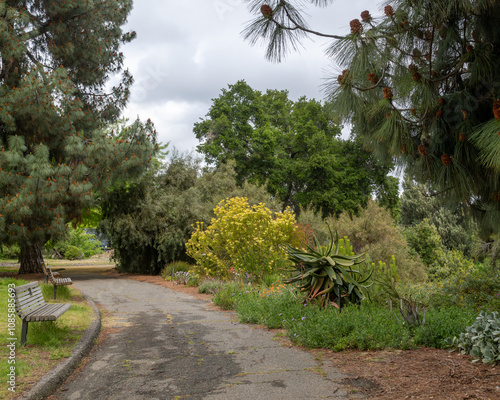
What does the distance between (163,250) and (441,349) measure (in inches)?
Answer: 605

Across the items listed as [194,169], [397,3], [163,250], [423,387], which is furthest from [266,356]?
[194,169]

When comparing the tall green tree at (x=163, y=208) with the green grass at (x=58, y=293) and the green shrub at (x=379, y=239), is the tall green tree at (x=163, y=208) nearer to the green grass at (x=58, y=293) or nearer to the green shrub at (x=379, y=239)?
the green shrub at (x=379, y=239)

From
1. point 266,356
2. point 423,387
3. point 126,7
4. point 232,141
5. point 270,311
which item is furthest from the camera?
point 232,141

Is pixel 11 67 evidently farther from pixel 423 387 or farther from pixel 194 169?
pixel 423 387

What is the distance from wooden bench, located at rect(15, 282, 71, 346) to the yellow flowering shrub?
6.13 meters

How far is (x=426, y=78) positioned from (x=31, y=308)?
552 cm

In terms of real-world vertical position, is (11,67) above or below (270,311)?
above

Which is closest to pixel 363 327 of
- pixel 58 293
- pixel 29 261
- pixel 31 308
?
pixel 31 308

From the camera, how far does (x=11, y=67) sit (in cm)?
1562

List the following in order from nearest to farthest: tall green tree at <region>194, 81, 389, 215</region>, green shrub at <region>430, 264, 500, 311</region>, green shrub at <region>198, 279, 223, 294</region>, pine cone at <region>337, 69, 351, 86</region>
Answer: pine cone at <region>337, 69, 351, 86</region>
green shrub at <region>430, 264, 500, 311</region>
green shrub at <region>198, 279, 223, 294</region>
tall green tree at <region>194, 81, 389, 215</region>

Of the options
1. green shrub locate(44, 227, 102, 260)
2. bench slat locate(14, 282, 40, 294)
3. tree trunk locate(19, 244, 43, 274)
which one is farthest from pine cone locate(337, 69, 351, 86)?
green shrub locate(44, 227, 102, 260)

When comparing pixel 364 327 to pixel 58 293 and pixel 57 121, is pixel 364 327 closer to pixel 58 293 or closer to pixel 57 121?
pixel 58 293

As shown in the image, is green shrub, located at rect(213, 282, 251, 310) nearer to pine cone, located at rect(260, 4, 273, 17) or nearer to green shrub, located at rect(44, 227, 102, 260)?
pine cone, located at rect(260, 4, 273, 17)

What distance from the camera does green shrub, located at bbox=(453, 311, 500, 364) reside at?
153 inches
